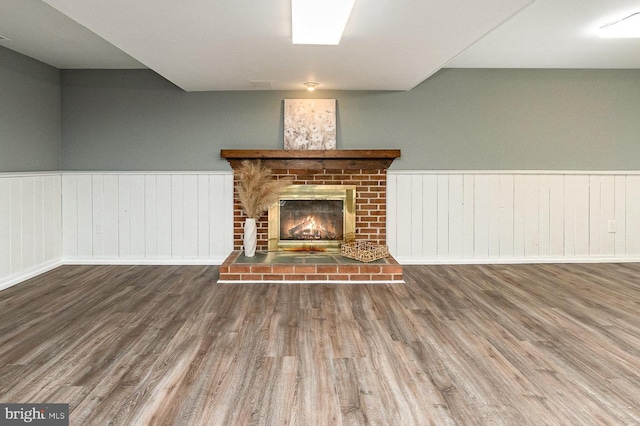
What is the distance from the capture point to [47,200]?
18.0ft

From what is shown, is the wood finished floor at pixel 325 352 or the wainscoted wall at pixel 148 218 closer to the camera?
the wood finished floor at pixel 325 352

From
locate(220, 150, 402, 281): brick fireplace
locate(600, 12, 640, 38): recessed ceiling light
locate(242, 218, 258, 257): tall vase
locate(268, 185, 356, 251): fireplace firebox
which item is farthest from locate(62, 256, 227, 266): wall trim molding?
locate(600, 12, 640, 38): recessed ceiling light

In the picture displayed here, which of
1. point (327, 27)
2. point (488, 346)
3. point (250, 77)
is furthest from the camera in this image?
point (250, 77)

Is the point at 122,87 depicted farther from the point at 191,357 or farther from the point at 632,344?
the point at 632,344

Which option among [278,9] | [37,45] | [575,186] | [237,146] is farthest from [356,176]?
[37,45]

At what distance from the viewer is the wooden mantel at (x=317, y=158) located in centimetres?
570

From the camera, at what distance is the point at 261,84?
5.45 m

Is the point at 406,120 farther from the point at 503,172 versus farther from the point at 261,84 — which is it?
the point at 261,84

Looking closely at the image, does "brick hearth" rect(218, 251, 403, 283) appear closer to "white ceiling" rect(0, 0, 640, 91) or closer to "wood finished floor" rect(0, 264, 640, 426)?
"wood finished floor" rect(0, 264, 640, 426)

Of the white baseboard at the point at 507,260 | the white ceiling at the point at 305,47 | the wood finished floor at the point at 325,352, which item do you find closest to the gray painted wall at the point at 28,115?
the white ceiling at the point at 305,47

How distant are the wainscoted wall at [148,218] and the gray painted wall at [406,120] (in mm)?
180

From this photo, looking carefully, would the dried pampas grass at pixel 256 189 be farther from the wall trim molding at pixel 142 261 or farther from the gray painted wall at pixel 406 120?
the wall trim molding at pixel 142 261

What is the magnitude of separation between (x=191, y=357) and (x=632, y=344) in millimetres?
2664

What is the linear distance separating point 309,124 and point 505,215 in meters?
2.51
